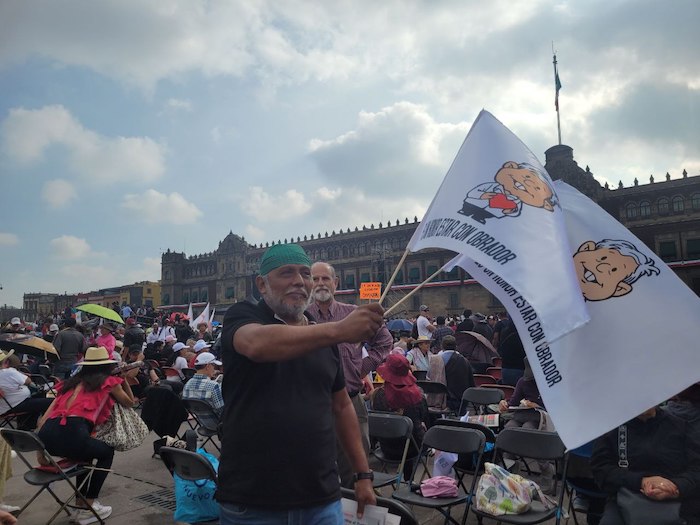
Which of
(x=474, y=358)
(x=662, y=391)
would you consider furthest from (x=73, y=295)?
(x=662, y=391)

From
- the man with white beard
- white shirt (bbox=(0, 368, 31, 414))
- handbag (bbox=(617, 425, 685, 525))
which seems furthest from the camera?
white shirt (bbox=(0, 368, 31, 414))

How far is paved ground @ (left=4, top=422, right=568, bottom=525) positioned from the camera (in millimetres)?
4863

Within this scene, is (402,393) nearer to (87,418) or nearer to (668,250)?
(87,418)

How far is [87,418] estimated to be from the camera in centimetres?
474

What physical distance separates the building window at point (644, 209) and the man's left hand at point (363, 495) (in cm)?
5321

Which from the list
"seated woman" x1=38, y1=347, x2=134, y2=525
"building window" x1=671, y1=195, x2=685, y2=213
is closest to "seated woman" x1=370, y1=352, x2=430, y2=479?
"seated woman" x1=38, y1=347, x2=134, y2=525

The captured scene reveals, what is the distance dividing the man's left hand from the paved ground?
280cm

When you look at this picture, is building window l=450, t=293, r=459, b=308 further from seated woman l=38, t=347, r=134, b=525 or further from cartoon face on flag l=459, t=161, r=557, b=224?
cartoon face on flag l=459, t=161, r=557, b=224

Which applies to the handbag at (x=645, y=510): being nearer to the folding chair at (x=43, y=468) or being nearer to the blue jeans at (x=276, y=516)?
the blue jeans at (x=276, y=516)

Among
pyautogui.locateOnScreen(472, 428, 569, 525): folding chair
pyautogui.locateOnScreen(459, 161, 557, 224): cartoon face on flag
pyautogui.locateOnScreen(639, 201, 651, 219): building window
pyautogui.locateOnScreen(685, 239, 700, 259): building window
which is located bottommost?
pyautogui.locateOnScreen(472, 428, 569, 525): folding chair

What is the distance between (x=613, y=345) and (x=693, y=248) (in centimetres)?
5057

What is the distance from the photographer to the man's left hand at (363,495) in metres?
2.38

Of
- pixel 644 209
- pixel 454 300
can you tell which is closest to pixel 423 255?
pixel 454 300

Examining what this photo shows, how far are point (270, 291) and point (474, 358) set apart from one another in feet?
28.7
